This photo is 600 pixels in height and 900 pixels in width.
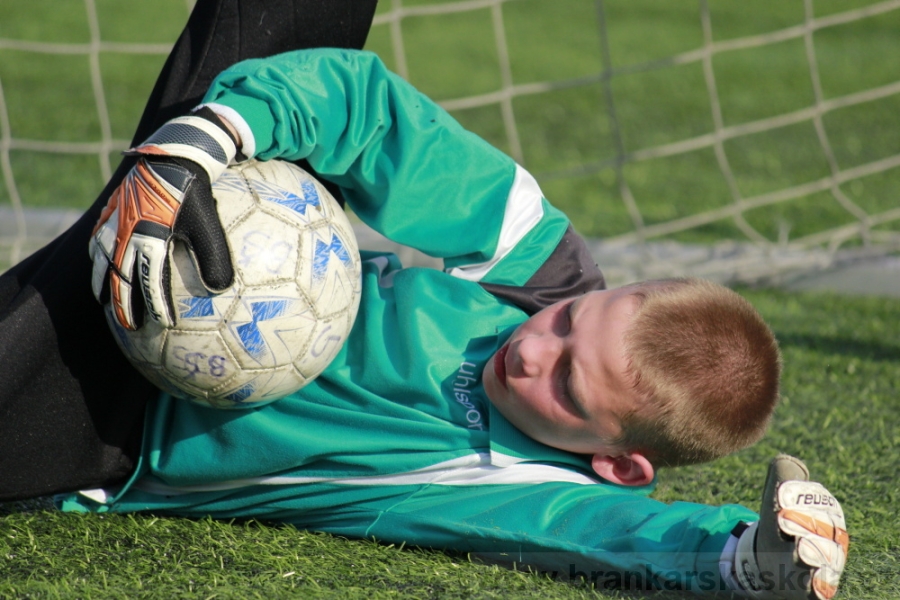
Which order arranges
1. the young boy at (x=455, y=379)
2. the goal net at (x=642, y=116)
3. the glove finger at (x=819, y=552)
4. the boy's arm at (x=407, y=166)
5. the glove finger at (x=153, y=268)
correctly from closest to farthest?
1. the glove finger at (x=819, y=552)
2. the glove finger at (x=153, y=268)
3. the young boy at (x=455, y=379)
4. the boy's arm at (x=407, y=166)
5. the goal net at (x=642, y=116)

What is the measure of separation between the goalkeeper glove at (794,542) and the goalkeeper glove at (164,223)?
1.03 m

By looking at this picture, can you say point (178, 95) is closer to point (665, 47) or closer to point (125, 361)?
point (125, 361)

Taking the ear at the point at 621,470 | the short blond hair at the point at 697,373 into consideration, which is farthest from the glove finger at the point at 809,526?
the ear at the point at 621,470

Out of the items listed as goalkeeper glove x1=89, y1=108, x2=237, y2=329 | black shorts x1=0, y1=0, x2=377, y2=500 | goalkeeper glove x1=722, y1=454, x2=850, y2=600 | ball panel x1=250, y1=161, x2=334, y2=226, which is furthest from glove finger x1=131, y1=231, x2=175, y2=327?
goalkeeper glove x1=722, y1=454, x2=850, y2=600

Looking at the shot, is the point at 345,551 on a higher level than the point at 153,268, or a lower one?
lower

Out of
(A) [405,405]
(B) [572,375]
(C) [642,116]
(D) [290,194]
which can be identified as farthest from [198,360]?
(C) [642,116]

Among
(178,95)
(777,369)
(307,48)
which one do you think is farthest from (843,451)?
(178,95)

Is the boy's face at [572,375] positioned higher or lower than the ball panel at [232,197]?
lower

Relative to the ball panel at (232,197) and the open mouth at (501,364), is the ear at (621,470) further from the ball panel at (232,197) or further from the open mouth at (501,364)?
the ball panel at (232,197)

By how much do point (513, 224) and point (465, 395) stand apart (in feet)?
1.38

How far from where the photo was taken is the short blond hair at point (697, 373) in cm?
190

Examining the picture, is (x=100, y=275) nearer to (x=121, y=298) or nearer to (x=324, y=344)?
(x=121, y=298)

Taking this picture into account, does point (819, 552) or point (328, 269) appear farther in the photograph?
point (328, 269)

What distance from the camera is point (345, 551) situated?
2.00m
